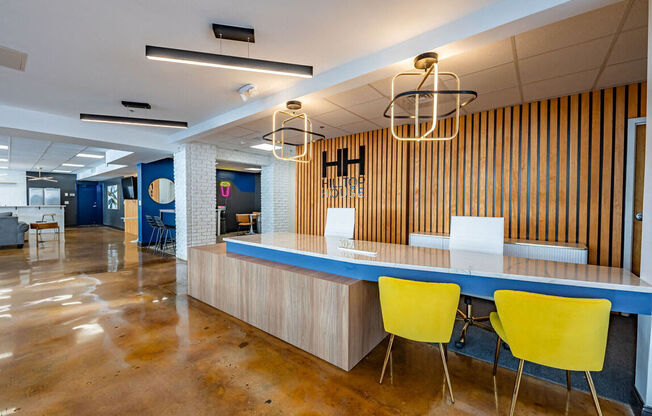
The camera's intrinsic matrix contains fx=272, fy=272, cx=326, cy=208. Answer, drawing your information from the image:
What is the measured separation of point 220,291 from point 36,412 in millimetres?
1776

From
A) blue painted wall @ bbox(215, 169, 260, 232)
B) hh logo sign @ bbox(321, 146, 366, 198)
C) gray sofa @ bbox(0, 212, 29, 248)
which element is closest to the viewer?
hh logo sign @ bbox(321, 146, 366, 198)

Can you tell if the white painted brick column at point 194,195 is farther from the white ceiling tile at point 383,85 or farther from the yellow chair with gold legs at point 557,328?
the yellow chair with gold legs at point 557,328

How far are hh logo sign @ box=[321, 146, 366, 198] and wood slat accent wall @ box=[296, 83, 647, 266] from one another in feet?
0.62

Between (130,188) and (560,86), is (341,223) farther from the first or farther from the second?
(130,188)

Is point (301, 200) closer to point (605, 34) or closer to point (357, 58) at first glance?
point (357, 58)

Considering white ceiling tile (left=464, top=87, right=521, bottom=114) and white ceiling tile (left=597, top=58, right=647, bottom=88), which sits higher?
white ceiling tile (left=464, top=87, right=521, bottom=114)

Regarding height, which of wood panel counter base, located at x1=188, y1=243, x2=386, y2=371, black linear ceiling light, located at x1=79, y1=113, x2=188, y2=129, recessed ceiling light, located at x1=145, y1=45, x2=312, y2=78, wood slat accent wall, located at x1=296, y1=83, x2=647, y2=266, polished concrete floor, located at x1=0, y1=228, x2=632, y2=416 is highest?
black linear ceiling light, located at x1=79, y1=113, x2=188, y2=129

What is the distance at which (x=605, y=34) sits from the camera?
2320mm

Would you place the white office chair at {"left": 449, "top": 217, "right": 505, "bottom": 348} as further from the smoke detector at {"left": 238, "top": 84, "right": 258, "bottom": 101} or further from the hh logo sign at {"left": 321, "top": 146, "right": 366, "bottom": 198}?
the smoke detector at {"left": 238, "top": 84, "right": 258, "bottom": 101}

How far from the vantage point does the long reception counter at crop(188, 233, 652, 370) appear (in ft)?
5.62

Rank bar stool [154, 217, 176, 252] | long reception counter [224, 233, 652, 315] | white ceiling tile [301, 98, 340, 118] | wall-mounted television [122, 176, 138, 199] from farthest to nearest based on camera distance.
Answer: wall-mounted television [122, 176, 138, 199] < bar stool [154, 217, 176, 252] < white ceiling tile [301, 98, 340, 118] < long reception counter [224, 233, 652, 315]

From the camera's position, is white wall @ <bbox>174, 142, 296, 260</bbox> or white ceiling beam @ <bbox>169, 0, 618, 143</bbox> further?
white wall @ <bbox>174, 142, 296, 260</bbox>

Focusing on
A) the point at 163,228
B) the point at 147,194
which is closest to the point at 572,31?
the point at 163,228

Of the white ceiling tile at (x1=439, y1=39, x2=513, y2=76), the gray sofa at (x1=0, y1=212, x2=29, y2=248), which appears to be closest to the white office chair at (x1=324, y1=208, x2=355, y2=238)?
the white ceiling tile at (x1=439, y1=39, x2=513, y2=76)
